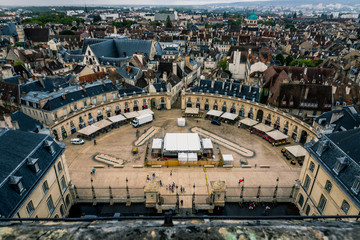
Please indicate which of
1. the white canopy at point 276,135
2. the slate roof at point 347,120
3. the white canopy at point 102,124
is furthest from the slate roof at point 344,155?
the white canopy at point 102,124

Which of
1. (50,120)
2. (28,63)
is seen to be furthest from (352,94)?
(28,63)

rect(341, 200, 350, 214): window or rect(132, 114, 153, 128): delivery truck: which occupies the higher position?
rect(341, 200, 350, 214): window

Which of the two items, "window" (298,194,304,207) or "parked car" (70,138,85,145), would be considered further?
"parked car" (70,138,85,145)

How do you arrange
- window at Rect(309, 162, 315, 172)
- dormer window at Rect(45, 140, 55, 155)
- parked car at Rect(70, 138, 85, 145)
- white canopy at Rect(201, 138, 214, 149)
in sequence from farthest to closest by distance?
parked car at Rect(70, 138, 85, 145) → white canopy at Rect(201, 138, 214, 149) → window at Rect(309, 162, 315, 172) → dormer window at Rect(45, 140, 55, 155)

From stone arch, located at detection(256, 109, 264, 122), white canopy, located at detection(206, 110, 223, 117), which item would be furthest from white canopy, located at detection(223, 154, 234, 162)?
stone arch, located at detection(256, 109, 264, 122)

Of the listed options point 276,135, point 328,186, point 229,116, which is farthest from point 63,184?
point 276,135

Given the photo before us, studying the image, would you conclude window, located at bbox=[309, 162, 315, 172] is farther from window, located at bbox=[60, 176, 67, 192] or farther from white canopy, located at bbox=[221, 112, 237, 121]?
window, located at bbox=[60, 176, 67, 192]

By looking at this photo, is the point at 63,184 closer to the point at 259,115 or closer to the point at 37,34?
the point at 259,115
